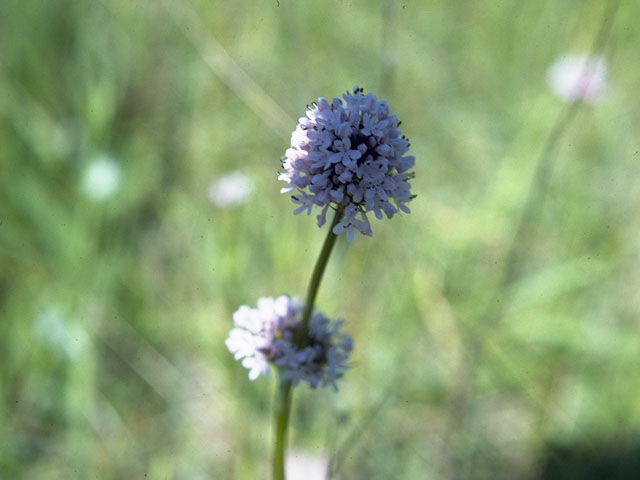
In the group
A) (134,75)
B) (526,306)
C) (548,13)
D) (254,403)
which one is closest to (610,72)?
(548,13)

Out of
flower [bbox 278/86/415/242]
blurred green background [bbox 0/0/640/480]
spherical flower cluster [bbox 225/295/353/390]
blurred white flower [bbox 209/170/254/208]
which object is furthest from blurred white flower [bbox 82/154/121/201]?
flower [bbox 278/86/415/242]

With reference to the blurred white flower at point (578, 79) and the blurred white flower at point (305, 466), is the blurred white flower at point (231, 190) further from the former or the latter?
the blurred white flower at point (578, 79)

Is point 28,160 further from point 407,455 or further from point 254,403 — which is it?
point 407,455

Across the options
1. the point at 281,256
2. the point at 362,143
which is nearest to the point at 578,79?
the point at 281,256

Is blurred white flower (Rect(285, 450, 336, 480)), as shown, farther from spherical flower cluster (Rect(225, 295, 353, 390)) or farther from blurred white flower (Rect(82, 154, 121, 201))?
blurred white flower (Rect(82, 154, 121, 201))

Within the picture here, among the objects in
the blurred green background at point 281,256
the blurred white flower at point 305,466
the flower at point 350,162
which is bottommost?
the flower at point 350,162

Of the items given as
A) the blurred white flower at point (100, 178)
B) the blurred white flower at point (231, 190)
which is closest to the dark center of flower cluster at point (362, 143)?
the blurred white flower at point (231, 190)
